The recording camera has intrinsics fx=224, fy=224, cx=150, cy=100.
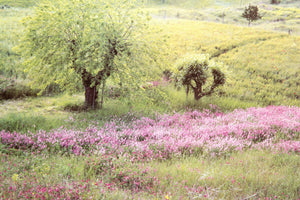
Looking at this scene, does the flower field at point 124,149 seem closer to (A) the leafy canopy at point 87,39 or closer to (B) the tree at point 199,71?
(B) the tree at point 199,71

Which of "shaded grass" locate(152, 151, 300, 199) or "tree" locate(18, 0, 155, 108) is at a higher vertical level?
"tree" locate(18, 0, 155, 108)

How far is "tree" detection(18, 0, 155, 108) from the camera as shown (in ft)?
26.8

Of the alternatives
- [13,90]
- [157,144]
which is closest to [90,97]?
[13,90]

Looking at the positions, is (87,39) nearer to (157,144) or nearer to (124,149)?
(124,149)

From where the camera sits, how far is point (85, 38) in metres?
8.07

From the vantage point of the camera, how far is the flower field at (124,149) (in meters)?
3.44

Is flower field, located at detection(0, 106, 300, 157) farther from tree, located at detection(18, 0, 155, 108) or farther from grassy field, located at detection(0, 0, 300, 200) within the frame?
tree, located at detection(18, 0, 155, 108)

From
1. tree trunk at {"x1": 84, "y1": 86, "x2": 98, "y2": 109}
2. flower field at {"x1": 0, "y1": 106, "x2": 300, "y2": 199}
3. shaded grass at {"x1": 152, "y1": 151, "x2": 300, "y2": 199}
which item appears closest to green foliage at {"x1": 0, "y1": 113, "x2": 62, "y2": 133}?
flower field at {"x1": 0, "y1": 106, "x2": 300, "y2": 199}

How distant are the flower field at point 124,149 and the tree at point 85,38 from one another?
96.9 inches

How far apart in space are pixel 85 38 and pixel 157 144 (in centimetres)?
475

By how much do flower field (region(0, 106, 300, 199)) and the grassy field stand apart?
0.9 inches

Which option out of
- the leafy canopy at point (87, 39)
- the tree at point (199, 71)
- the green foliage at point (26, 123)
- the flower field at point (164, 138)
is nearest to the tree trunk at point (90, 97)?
the leafy canopy at point (87, 39)

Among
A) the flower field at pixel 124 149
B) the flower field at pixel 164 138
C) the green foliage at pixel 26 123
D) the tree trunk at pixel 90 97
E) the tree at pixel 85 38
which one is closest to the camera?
the flower field at pixel 124 149

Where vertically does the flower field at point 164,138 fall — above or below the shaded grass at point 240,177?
below
